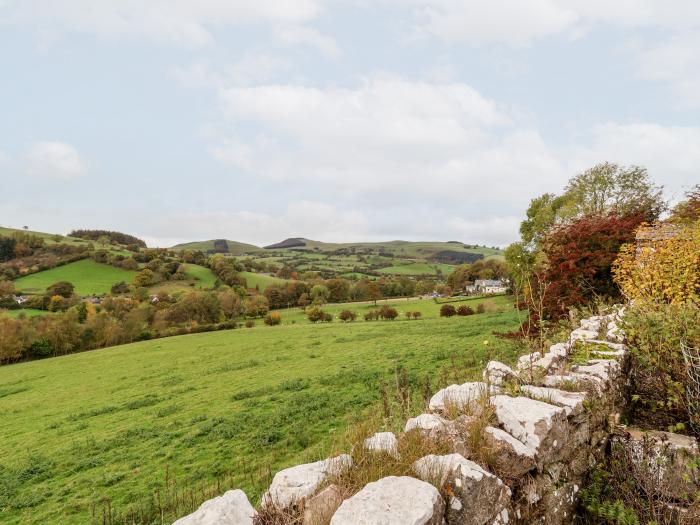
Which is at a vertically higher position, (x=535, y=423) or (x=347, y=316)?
A: (x=535, y=423)

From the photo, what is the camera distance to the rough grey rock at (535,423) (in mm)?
3287

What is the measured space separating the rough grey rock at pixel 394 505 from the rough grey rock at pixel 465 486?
0.16 metres

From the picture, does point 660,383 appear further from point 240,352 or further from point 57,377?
point 57,377

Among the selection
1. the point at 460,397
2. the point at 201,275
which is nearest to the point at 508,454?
the point at 460,397

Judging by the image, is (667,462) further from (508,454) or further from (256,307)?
(256,307)

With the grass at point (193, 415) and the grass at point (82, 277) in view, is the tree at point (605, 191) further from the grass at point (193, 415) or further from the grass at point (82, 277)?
the grass at point (82, 277)

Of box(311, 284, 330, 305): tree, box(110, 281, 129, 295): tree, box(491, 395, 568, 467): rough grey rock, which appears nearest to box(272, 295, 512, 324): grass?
box(311, 284, 330, 305): tree

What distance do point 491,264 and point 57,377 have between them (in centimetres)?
7722

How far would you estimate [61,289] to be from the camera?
2884 inches

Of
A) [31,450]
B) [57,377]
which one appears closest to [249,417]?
[31,450]

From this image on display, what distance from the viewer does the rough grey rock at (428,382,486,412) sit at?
3721 mm

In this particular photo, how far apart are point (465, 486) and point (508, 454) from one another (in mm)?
758

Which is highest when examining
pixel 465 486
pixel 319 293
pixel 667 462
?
pixel 465 486

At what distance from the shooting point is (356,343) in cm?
2745
